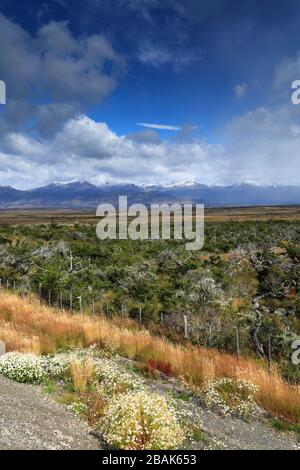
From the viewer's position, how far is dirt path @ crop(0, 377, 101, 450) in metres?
6.04

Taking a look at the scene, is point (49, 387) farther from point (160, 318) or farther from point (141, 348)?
point (160, 318)

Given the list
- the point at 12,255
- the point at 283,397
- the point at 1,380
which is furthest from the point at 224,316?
the point at 12,255

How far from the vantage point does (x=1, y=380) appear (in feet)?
28.7

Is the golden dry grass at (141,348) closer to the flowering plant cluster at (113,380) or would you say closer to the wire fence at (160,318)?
the wire fence at (160,318)

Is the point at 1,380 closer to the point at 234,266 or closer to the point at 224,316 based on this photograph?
the point at 224,316

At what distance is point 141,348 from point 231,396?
11.1 ft

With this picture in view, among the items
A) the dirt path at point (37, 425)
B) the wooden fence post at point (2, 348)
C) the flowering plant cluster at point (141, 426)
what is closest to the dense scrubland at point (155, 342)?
the flowering plant cluster at point (141, 426)

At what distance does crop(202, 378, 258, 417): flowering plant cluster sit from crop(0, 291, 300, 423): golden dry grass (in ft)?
0.88

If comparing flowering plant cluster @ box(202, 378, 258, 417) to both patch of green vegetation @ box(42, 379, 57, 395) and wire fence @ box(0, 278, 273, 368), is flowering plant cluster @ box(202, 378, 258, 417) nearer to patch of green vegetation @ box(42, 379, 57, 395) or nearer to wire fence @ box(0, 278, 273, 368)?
wire fence @ box(0, 278, 273, 368)

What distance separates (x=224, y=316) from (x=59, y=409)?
8.12 m

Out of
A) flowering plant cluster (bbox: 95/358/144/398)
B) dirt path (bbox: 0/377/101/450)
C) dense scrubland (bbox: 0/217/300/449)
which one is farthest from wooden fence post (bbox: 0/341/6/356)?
flowering plant cluster (bbox: 95/358/144/398)

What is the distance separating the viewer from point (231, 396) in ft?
27.6
